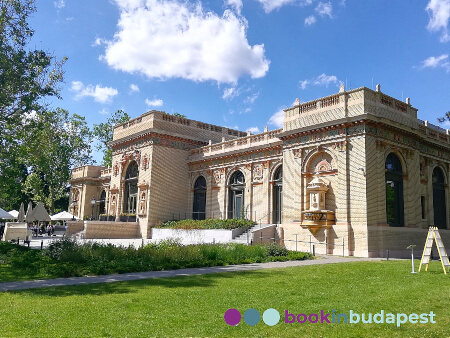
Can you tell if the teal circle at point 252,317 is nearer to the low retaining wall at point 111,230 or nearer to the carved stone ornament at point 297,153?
the carved stone ornament at point 297,153

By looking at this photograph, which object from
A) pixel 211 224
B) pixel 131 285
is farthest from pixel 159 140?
pixel 131 285

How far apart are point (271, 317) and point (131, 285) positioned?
4691mm

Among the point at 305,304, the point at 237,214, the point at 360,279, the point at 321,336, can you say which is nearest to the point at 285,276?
the point at 360,279

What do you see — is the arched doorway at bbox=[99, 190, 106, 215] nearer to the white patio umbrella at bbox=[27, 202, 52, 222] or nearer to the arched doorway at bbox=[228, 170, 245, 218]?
the white patio umbrella at bbox=[27, 202, 52, 222]

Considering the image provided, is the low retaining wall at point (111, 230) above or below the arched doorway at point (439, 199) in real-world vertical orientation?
below

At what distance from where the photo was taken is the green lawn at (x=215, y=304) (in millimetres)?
6094

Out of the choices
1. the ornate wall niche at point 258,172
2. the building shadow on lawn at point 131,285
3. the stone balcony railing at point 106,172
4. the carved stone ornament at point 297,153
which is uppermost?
the stone balcony railing at point 106,172

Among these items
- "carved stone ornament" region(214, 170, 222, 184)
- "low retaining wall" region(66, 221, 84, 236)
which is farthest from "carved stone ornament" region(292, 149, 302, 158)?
"low retaining wall" region(66, 221, 84, 236)

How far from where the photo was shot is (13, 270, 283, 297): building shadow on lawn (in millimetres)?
9062

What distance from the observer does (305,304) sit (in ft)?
25.6

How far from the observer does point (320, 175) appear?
23516 millimetres

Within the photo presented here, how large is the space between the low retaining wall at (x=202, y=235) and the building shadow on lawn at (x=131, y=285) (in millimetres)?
11827

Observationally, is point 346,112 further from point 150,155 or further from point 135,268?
point 150,155

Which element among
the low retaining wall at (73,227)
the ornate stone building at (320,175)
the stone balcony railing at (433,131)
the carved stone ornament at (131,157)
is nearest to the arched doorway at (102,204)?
the carved stone ornament at (131,157)
